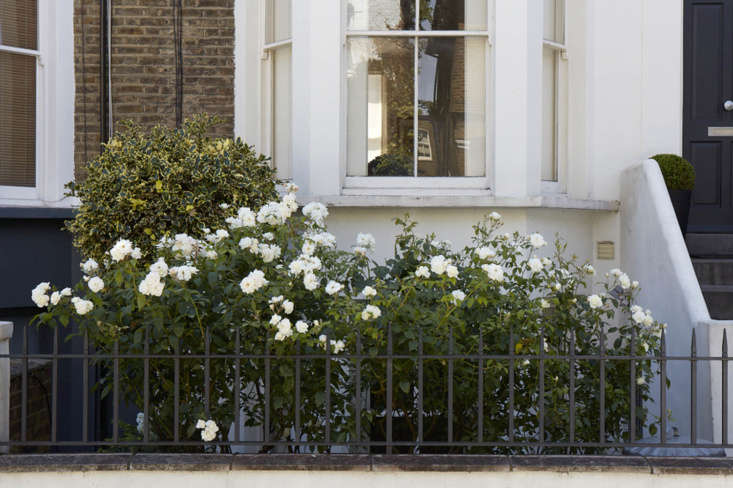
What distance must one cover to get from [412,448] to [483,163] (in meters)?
2.42

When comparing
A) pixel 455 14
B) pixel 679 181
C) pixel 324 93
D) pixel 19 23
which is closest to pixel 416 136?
pixel 324 93

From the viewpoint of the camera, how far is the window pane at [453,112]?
6289 millimetres

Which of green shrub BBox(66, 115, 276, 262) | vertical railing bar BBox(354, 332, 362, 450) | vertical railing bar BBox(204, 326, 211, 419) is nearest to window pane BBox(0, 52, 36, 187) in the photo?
green shrub BBox(66, 115, 276, 262)

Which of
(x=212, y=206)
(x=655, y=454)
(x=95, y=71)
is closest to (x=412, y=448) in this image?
(x=655, y=454)

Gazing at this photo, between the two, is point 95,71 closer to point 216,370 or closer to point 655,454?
point 216,370

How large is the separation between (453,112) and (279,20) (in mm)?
1694

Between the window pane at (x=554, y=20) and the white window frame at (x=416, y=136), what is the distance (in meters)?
0.74

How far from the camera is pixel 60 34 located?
689 cm

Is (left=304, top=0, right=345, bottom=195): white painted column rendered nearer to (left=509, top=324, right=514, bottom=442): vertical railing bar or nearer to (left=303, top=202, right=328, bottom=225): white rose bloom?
(left=303, top=202, right=328, bottom=225): white rose bloom

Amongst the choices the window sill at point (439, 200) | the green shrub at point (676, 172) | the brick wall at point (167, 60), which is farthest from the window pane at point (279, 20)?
the green shrub at point (676, 172)

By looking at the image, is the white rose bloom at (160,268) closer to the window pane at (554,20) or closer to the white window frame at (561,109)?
Result: the white window frame at (561,109)

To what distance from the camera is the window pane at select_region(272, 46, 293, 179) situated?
22.5 feet

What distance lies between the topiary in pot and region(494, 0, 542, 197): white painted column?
114 cm

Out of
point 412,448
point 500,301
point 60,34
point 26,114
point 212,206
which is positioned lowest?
point 412,448
